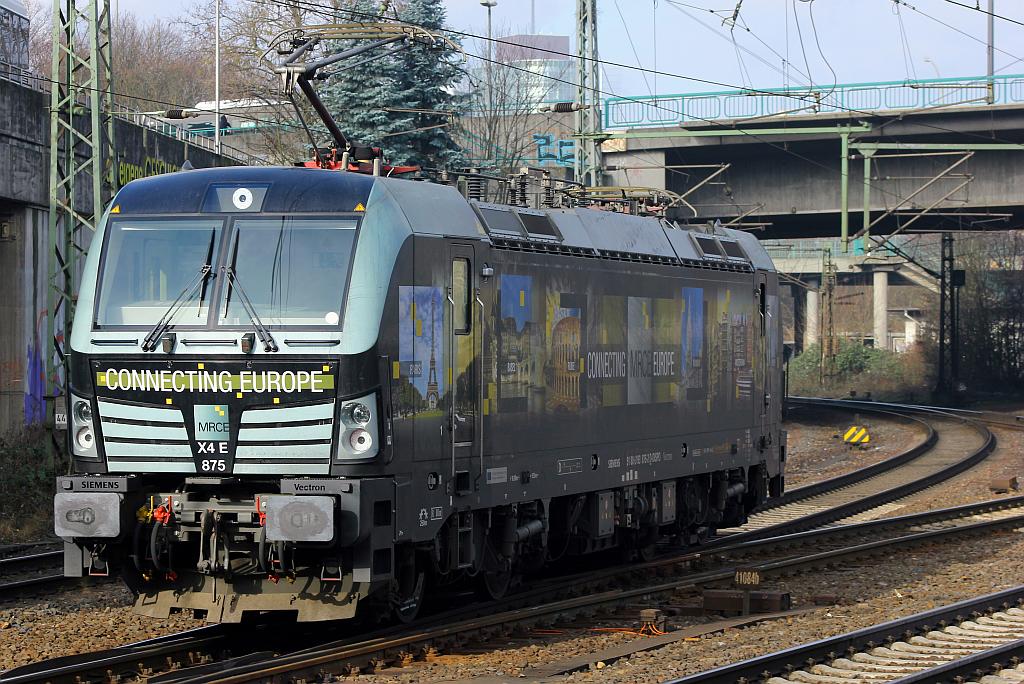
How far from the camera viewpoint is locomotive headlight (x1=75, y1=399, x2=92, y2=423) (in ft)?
36.6

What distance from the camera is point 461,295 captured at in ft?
39.7

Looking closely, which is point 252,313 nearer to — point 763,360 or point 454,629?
point 454,629

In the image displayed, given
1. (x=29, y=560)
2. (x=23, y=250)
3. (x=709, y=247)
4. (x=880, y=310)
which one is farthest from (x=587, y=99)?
(x=880, y=310)

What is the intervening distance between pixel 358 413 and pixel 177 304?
161 cm

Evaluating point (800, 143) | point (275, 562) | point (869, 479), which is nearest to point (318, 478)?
point (275, 562)

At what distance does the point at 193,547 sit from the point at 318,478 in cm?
116

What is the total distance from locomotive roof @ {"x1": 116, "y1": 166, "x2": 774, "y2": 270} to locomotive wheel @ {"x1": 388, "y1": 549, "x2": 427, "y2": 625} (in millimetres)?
2542

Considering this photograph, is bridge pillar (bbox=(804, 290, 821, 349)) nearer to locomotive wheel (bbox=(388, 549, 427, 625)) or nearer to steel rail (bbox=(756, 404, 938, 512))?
steel rail (bbox=(756, 404, 938, 512))

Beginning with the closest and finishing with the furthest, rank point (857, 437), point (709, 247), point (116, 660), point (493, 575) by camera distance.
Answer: point (116, 660) < point (493, 575) < point (709, 247) < point (857, 437)

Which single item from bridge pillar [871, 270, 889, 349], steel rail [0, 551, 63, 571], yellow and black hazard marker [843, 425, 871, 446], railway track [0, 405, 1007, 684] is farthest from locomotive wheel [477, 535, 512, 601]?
bridge pillar [871, 270, 889, 349]

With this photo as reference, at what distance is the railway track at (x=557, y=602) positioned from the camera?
10.1 m

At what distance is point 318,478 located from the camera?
10547 millimetres

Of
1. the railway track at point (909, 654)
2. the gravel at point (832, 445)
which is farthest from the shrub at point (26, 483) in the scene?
the gravel at point (832, 445)

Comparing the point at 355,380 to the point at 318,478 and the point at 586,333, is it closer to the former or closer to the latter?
the point at 318,478
